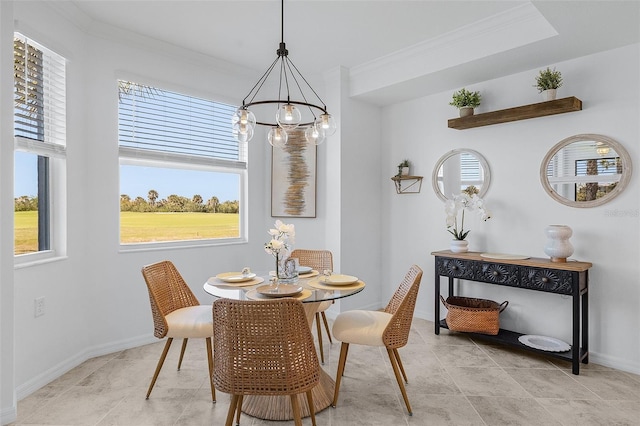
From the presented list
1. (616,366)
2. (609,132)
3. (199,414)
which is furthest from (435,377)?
(609,132)

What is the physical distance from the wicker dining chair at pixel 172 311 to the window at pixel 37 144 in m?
0.92

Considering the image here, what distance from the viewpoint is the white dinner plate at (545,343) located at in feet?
9.57

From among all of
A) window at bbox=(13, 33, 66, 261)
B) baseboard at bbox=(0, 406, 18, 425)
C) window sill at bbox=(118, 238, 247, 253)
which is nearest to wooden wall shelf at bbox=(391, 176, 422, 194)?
window sill at bbox=(118, 238, 247, 253)

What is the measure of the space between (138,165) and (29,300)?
4.73ft

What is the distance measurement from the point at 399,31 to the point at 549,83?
4.26 feet

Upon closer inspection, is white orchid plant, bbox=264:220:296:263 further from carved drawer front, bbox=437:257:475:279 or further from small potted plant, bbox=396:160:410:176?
small potted plant, bbox=396:160:410:176

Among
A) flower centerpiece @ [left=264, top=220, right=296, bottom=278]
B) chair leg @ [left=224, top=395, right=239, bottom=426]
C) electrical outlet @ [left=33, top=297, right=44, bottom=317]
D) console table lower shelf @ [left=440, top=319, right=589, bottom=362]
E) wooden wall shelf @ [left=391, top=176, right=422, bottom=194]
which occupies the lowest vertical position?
console table lower shelf @ [left=440, top=319, right=589, bottom=362]

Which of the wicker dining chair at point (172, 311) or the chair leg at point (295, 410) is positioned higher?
the wicker dining chair at point (172, 311)

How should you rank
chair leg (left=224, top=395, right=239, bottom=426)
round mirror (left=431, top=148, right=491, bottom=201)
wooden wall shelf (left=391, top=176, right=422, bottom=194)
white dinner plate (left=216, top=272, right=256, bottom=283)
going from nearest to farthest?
chair leg (left=224, top=395, right=239, bottom=426), white dinner plate (left=216, top=272, right=256, bottom=283), round mirror (left=431, top=148, right=491, bottom=201), wooden wall shelf (left=391, top=176, right=422, bottom=194)

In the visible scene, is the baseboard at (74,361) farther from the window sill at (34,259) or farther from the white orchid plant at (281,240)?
the white orchid plant at (281,240)

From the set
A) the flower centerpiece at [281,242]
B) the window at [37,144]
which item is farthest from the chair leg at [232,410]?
the window at [37,144]

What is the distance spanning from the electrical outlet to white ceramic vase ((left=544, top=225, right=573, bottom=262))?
3806 millimetres

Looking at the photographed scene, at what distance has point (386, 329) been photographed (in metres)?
2.20

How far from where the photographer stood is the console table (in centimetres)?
273
